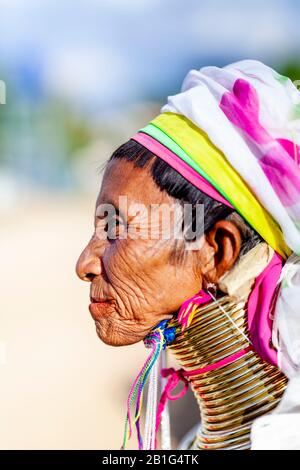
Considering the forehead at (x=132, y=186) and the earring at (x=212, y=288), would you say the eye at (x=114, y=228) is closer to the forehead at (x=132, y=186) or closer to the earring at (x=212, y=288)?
the forehead at (x=132, y=186)

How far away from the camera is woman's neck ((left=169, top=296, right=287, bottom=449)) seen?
227 cm

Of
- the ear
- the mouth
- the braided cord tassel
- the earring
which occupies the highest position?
the ear

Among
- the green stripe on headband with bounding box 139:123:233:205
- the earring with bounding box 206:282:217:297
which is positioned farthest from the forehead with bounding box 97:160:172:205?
the earring with bounding box 206:282:217:297

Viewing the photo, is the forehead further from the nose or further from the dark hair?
the nose

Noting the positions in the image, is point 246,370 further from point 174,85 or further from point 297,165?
point 174,85

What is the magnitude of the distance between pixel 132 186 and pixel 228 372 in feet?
2.13

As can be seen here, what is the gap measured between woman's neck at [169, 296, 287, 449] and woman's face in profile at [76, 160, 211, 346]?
4.1 inches

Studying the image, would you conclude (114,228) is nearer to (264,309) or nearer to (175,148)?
(175,148)

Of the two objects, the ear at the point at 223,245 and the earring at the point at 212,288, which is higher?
the ear at the point at 223,245

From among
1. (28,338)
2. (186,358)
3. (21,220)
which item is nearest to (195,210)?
(186,358)

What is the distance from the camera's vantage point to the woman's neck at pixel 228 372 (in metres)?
2.27

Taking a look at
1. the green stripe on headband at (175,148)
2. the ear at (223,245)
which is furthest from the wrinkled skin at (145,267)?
the green stripe on headband at (175,148)

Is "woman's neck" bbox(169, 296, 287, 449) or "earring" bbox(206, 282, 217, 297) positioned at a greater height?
"earring" bbox(206, 282, 217, 297)

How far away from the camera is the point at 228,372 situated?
7.57 ft
